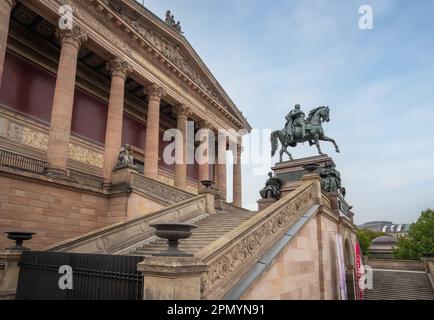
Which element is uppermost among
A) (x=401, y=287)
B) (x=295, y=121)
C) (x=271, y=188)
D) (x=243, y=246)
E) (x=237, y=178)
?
(x=237, y=178)

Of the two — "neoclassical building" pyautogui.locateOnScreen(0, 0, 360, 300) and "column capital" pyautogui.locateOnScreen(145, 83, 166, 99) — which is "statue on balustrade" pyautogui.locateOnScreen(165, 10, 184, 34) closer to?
"neoclassical building" pyautogui.locateOnScreen(0, 0, 360, 300)

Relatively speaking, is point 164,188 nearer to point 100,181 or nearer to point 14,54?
point 100,181

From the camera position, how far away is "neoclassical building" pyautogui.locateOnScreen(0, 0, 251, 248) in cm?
1412

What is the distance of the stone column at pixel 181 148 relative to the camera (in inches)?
982

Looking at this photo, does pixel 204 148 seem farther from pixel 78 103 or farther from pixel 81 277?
pixel 81 277

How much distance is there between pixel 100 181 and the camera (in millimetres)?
17500

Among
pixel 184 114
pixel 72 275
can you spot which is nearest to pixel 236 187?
pixel 184 114

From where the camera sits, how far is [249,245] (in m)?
6.89

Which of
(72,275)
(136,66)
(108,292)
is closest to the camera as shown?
(108,292)

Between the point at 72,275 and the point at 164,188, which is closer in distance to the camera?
the point at 72,275

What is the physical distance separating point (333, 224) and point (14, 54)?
18911 millimetres

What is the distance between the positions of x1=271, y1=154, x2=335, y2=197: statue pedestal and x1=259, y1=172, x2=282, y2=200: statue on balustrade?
0.94 feet

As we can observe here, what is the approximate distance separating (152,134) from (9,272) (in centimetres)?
1457

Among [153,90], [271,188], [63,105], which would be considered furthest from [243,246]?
[153,90]
